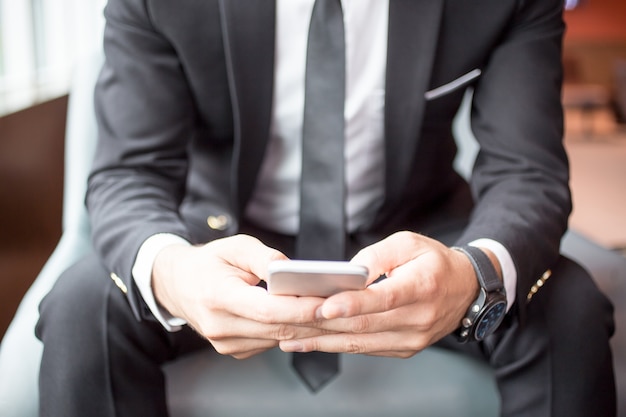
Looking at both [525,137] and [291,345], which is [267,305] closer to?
[291,345]

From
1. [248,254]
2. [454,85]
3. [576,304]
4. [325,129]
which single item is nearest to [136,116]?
[325,129]

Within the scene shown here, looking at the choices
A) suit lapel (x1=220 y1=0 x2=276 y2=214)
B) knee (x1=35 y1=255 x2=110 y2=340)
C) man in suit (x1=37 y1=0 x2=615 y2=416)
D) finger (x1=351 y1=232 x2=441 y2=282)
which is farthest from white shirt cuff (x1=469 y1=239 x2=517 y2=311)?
knee (x1=35 y1=255 x2=110 y2=340)

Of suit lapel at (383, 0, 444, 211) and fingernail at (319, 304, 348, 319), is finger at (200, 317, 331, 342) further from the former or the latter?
suit lapel at (383, 0, 444, 211)

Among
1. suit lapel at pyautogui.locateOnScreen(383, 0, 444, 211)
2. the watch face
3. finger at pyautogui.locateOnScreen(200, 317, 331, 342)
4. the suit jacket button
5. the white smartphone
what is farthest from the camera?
the suit jacket button

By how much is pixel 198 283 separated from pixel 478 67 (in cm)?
62

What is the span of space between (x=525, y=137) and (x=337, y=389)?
1.55 ft

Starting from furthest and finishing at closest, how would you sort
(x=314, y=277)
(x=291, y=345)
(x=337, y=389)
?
(x=337, y=389), (x=291, y=345), (x=314, y=277)

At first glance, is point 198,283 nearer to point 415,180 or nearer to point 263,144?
point 263,144

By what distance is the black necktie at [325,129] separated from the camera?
1030 millimetres

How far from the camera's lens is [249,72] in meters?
1.06

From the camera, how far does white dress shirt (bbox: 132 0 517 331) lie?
109 cm

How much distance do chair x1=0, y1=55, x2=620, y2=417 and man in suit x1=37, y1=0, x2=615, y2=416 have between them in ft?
0.15

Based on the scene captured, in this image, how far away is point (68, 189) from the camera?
1.37 m

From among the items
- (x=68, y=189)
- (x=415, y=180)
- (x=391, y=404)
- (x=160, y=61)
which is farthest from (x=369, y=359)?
(x=68, y=189)
